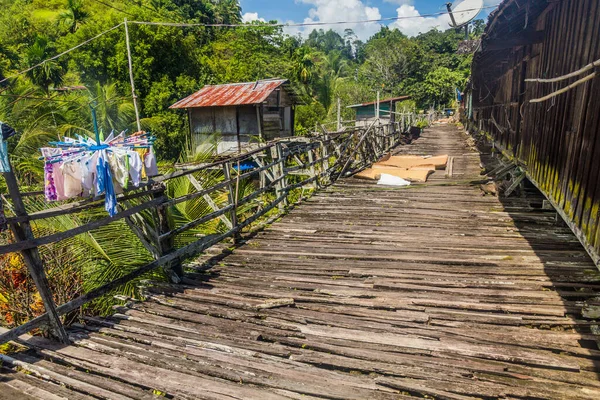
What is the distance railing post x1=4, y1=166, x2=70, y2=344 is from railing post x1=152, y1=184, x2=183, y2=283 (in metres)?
1.26

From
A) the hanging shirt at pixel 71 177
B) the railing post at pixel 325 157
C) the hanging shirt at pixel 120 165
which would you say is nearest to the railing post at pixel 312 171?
the railing post at pixel 325 157

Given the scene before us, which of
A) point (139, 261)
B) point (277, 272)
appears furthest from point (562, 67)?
point (139, 261)

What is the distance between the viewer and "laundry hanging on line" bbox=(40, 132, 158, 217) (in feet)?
10.7

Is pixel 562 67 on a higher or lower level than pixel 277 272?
higher

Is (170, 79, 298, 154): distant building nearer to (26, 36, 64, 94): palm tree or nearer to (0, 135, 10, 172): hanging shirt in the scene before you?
(26, 36, 64, 94): palm tree

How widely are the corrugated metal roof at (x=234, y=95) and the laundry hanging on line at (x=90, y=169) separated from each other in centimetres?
1394

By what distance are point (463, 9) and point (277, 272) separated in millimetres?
7010

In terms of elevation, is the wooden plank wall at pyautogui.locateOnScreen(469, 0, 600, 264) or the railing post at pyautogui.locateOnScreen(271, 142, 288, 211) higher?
the wooden plank wall at pyautogui.locateOnScreen(469, 0, 600, 264)

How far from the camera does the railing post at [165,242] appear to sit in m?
4.27

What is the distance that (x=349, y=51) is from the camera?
122 metres

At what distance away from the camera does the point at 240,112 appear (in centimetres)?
1886

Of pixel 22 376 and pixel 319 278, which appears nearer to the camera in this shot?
pixel 22 376

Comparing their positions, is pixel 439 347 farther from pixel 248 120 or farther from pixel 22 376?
pixel 248 120

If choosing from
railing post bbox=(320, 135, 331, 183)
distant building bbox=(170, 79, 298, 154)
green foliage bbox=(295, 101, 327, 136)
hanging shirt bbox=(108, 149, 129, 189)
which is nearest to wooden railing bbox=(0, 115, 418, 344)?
hanging shirt bbox=(108, 149, 129, 189)
